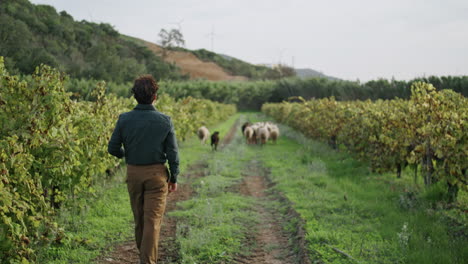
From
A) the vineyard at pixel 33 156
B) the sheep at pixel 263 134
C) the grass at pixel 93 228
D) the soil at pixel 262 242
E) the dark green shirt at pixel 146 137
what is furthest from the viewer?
the sheep at pixel 263 134

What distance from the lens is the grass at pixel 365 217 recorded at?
216 inches

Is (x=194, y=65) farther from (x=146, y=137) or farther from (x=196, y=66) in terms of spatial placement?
(x=146, y=137)

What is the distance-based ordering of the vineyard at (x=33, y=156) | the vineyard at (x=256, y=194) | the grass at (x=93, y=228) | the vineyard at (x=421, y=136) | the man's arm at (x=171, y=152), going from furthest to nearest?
the vineyard at (x=421, y=136)
the grass at (x=93, y=228)
the vineyard at (x=256, y=194)
the man's arm at (x=171, y=152)
the vineyard at (x=33, y=156)

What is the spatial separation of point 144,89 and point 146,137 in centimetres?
58

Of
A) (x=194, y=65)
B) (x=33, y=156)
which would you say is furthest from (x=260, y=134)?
(x=194, y=65)

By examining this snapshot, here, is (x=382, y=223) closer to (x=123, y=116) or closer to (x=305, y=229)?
(x=305, y=229)

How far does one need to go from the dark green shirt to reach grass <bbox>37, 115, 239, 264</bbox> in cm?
171

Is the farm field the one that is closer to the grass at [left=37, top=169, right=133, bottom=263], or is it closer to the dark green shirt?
the grass at [left=37, top=169, right=133, bottom=263]

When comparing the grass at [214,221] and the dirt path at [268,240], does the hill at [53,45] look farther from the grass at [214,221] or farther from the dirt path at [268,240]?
the dirt path at [268,240]

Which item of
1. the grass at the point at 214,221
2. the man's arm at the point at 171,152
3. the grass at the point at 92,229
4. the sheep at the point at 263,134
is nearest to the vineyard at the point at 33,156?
the grass at the point at 92,229

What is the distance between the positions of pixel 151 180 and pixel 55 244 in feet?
7.47

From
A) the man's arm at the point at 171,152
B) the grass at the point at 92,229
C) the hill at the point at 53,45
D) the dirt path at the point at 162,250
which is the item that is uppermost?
the hill at the point at 53,45

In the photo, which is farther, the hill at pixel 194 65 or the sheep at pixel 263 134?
the hill at pixel 194 65

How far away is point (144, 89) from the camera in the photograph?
14.7 feet
